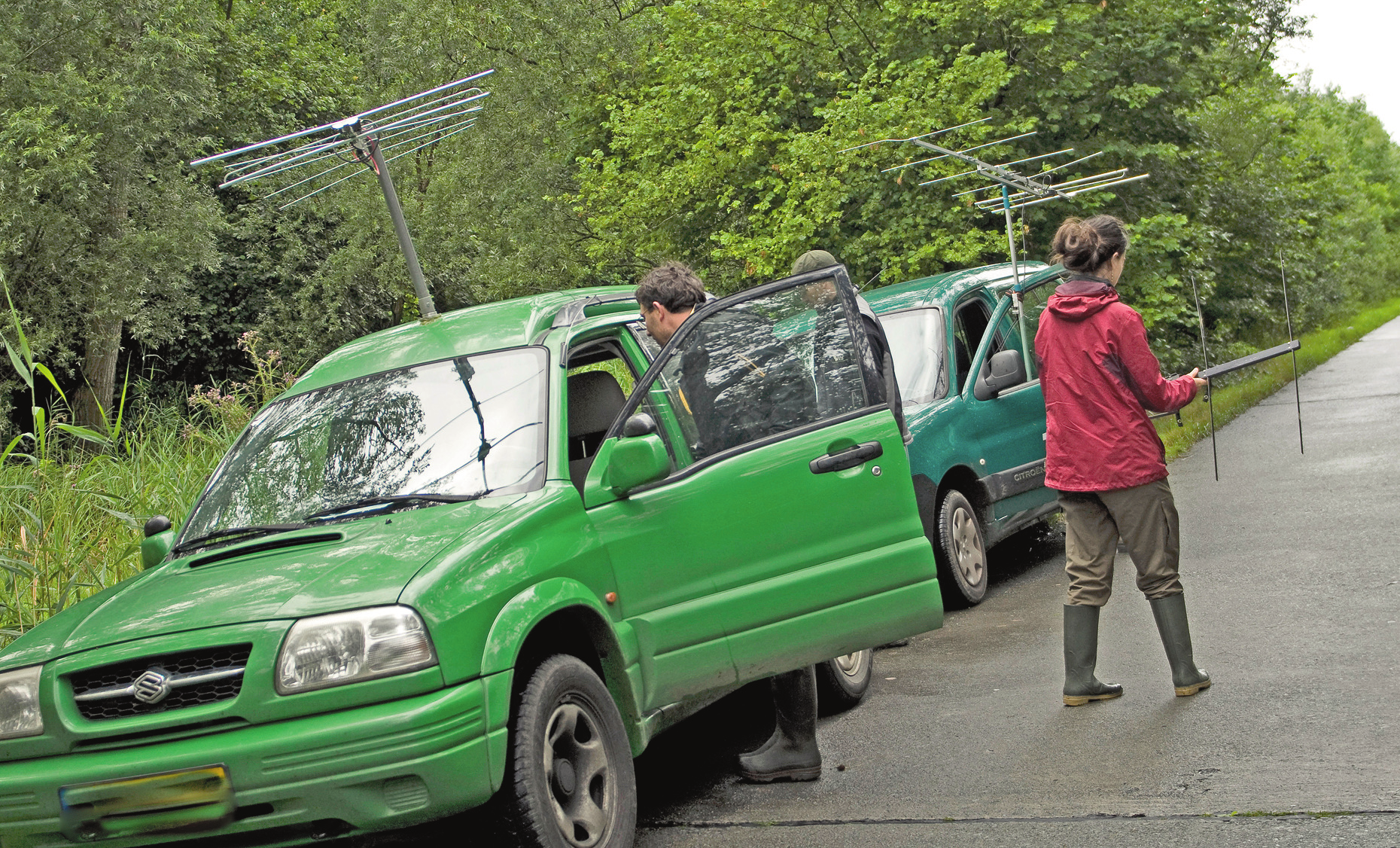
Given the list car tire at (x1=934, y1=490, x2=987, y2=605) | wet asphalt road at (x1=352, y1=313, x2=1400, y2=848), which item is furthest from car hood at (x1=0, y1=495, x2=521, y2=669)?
car tire at (x1=934, y1=490, x2=987, y2=605)

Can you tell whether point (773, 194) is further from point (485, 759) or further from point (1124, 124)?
point (485, 759)

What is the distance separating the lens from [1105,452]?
5.80 m

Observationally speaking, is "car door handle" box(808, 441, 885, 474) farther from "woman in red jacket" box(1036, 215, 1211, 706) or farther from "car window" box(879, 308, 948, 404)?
"car window" box(879, 308, 948, 404)

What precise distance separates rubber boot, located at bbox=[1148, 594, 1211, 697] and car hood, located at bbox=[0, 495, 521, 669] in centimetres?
291

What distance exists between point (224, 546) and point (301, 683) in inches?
40.7

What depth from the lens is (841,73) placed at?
680 inches

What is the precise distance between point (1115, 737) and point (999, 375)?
11.6 ft

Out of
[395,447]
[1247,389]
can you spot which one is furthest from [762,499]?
[1247,389]

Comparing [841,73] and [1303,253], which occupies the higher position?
[841,73]

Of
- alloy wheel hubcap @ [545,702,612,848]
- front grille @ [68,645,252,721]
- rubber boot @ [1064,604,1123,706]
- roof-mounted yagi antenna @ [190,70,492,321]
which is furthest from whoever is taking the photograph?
roof-mounted yagi antenna @ [190,70,492,321]

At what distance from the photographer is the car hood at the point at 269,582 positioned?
3.80 m

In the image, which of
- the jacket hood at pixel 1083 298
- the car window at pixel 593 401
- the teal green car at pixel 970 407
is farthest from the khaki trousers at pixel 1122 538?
the teal green car at pixel 970 407

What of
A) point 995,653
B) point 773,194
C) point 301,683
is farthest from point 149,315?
point 301,683

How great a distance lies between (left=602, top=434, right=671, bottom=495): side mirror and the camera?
4414 millimetres
